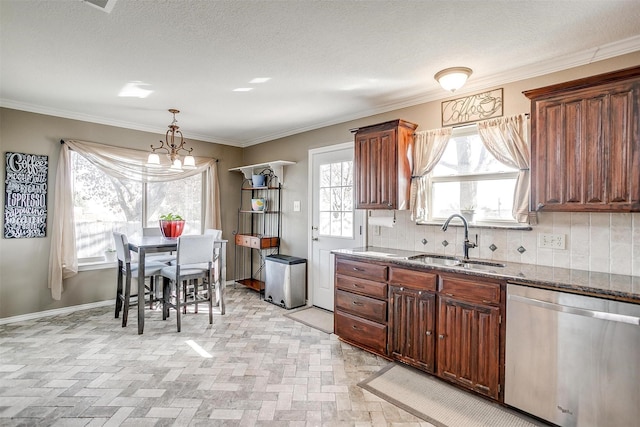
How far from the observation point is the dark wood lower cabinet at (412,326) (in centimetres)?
250

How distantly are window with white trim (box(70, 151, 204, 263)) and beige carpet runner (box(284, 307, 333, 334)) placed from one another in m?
2.30

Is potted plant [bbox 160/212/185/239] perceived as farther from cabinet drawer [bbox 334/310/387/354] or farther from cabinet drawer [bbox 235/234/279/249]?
cabinet drawer [bbox 334/310/387/354]

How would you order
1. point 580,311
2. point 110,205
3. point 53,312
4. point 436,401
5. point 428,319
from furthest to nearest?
point 110,205, point 53,312, point 428,319, point 436,401, point 580,311

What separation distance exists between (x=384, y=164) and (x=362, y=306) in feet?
4.55

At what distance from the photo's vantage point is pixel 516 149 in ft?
8.42

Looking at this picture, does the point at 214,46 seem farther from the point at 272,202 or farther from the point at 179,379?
the point at 272,202

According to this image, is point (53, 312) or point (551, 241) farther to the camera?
point (53, 312)

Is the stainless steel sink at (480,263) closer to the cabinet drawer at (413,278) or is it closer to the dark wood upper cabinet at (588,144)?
the cabinet drawer at (413,278)

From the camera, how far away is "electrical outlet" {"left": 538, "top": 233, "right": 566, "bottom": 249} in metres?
2.40

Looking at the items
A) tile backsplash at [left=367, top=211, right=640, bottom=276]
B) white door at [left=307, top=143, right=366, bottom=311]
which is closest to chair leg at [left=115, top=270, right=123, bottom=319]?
white door at [left=307, top=143, right=366, bottom=311]

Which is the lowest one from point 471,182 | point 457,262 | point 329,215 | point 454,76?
point 457,262

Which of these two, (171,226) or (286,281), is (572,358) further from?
(171,226)

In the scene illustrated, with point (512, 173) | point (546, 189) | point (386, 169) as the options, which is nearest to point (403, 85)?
point (386, 169)

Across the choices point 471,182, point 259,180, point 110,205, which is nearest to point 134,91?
point 110,205
